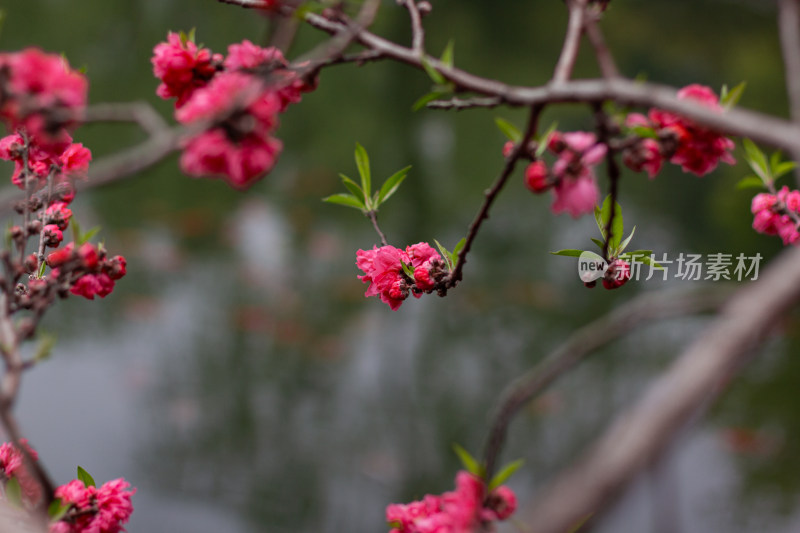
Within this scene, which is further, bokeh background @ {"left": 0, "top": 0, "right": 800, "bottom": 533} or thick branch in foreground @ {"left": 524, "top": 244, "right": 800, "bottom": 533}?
bokeh background @ {"left": 0, "top": 0, "right": 800, "bottom": 533}

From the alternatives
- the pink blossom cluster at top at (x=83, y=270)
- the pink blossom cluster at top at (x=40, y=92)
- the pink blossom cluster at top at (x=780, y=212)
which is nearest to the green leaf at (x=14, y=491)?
the pink blossom cluster at top at (x=83, y=270)

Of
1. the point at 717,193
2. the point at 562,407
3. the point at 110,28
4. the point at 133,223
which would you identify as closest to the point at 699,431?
the point at 562,407

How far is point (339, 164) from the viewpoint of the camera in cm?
425

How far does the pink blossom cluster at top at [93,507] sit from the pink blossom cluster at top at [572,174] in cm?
49

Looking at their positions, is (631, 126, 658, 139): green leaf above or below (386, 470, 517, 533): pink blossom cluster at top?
above

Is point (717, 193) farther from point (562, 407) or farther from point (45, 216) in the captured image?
point (45, 216)

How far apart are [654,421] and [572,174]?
1.17 feet

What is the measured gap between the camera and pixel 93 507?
0.60 meters

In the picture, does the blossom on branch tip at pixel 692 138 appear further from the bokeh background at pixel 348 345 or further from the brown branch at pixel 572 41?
the bokeh background at pixel 348 345

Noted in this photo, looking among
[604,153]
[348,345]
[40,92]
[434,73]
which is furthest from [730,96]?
[348,345]

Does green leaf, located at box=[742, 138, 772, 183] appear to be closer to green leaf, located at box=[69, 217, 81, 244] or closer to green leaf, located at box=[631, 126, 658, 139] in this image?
green leaf, located at box=[631, 126, 658, 139]

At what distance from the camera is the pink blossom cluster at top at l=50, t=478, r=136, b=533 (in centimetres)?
58

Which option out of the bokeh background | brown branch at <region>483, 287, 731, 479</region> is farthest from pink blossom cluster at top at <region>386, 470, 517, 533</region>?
the bokeh background

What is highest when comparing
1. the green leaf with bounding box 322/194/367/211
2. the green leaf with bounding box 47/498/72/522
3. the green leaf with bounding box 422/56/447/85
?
the green leaf with bounding box 322/194/367/211
